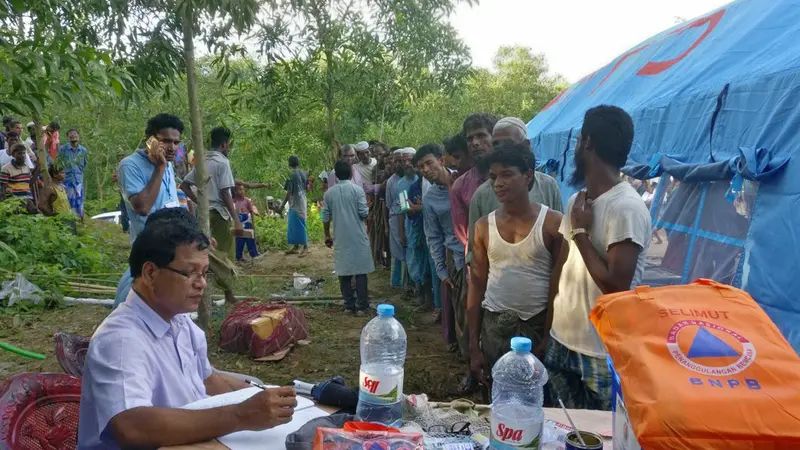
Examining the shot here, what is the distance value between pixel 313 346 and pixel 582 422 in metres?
3.95

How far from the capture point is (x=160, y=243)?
1.79 metres

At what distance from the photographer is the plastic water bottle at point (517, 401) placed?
1.38 metres

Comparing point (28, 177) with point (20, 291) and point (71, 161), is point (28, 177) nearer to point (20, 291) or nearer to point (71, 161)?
point (71, 161)

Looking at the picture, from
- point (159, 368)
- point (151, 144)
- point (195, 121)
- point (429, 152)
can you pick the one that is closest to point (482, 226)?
point (159, 368)

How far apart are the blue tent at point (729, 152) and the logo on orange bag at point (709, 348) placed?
204 centimetres

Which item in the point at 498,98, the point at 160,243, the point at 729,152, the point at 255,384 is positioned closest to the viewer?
the point at 160,243

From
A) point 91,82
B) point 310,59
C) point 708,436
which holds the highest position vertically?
point 310,59

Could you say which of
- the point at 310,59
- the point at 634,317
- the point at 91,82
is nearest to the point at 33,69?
the point at 91,82

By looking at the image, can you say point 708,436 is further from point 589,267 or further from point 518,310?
point 518,310

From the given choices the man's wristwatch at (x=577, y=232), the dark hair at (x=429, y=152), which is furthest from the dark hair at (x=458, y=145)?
the man's wristwatch at (x=577, y=232)

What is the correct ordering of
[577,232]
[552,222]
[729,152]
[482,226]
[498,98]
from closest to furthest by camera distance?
[577,232] → [552,222] → [482,226] → [729,152] → [498,98]

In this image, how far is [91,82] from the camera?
3.16 meters

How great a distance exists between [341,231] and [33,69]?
371 centimetres

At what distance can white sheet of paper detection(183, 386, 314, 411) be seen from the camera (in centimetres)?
170
